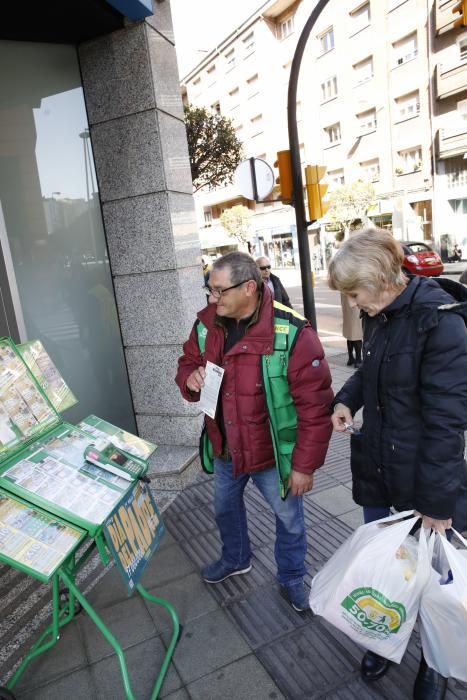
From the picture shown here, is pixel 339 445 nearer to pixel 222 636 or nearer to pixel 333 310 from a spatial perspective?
pixel 222 636

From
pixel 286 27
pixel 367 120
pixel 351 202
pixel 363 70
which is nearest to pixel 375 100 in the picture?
pixel 367 120

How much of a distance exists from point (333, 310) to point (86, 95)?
35.2ft

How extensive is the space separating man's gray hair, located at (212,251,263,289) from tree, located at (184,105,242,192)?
9.52 meters

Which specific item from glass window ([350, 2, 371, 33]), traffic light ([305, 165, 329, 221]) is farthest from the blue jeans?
glass window ([350, 2, 371, 33])

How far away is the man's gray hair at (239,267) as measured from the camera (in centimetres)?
225

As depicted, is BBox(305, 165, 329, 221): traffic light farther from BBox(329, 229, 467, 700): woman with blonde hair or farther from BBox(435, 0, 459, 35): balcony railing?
BBox(435, 0, 459, 35): balcony railing

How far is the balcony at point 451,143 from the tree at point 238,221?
14174 millimetres

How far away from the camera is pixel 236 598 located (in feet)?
8.95

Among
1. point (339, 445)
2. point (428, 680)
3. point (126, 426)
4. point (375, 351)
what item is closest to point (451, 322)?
point (375, 351)

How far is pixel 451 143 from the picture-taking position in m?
25.1

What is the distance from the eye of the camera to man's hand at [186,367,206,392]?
2480 millimetres

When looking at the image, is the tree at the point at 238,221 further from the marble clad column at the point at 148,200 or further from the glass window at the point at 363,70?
the marble clad column at the point at 148,200

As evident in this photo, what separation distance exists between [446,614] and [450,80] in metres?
29.1

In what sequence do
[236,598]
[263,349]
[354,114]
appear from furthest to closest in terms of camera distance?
[354,114] → [236,598] → [263,349]
